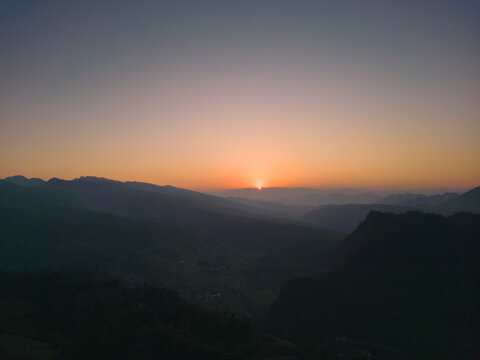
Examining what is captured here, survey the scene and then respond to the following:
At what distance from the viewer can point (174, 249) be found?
A: 68.0 metres

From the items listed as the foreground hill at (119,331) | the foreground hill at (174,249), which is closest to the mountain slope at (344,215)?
the foreground hill at (174,249)

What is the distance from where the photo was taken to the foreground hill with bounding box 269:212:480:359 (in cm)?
2416

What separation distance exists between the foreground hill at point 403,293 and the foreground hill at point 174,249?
43.8ft

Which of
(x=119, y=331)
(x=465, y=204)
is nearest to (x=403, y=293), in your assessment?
(x=119, y=331)

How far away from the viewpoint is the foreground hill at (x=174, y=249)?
5053cm

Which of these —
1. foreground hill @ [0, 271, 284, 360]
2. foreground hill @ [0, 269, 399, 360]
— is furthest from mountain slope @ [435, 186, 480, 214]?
foreground hill @ [0, 271, 284, 360]

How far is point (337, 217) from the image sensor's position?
505 feet

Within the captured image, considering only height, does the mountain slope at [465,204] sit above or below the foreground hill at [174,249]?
above

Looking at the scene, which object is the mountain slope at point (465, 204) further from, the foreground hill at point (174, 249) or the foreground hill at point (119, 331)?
the foreground hill at point (119, 331)

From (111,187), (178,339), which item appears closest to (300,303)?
(178,339)

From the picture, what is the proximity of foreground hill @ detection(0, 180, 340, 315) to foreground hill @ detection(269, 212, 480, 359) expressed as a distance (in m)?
13.3

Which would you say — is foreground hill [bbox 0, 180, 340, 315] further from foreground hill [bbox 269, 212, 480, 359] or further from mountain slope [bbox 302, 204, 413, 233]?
mountain slope [bbox 302, 204, 413, 233]

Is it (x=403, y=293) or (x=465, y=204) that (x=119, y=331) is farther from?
(x=465, y=204)

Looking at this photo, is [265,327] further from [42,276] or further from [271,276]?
[271,276]
